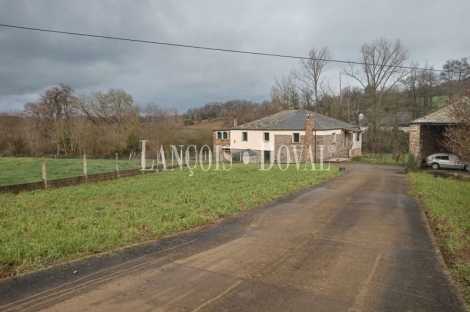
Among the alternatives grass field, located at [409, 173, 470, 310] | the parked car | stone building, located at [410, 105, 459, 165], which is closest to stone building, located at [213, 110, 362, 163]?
stone building, located at [410, 105, 459, 165]

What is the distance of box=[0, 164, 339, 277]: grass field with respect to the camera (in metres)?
5.18

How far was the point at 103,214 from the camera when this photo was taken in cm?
789

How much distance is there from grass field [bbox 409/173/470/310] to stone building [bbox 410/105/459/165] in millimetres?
8380

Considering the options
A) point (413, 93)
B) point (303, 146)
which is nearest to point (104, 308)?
point (303, 146)

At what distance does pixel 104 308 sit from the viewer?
3.52 m

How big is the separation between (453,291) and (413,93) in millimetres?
48345

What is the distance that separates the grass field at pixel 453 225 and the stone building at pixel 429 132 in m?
8.38

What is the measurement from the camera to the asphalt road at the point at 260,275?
3668 millimetres

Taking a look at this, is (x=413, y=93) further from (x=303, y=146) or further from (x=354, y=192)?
(x=354, y=192)

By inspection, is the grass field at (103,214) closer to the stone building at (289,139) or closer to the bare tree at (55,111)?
the stone building at (289,139)

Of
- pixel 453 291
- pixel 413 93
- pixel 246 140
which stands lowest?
pixel 453 291

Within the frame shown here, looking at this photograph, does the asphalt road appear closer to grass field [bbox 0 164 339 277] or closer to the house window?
grass field [bbox 0 164 339 277]

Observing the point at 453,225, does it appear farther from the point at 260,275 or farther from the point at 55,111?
the point at 55,111

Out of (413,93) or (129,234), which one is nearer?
(129,234)
